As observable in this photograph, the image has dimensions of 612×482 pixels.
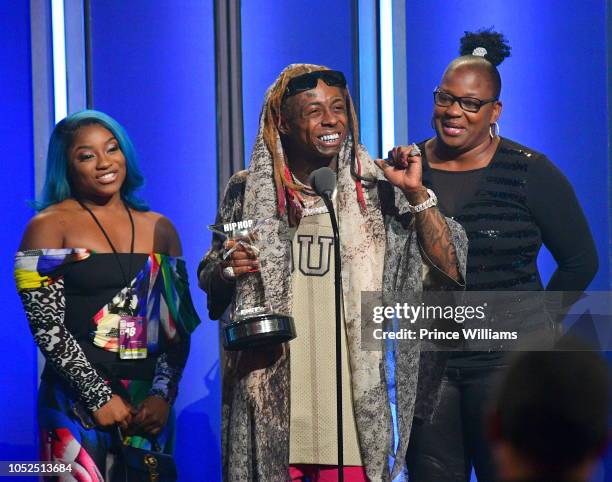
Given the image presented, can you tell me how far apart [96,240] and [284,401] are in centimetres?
89

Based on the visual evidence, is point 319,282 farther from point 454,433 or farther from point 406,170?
point 454,433

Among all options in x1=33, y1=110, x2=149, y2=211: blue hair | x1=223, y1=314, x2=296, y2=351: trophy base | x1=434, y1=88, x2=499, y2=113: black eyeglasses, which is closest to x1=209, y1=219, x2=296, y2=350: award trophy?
x1=223, y1=314, x2=296, y2=351: trophy base

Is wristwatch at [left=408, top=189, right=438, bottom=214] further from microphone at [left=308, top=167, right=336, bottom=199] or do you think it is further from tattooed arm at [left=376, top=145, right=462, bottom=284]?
microphone at [left=308, top=167, right=336, bottom=199]

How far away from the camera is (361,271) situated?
3.34 metres

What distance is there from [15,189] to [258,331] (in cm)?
177

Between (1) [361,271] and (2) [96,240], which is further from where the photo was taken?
(2) [96,240]

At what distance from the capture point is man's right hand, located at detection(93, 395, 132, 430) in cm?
345

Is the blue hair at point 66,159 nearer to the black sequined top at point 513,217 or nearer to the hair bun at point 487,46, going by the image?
the black sequined top at point 513,217

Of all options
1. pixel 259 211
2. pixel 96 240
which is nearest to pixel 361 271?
pixel 259 211

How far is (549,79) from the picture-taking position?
421cm

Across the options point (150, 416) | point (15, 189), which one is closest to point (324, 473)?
point (150, 416)

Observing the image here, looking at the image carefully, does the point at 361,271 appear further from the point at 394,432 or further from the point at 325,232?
the point at 394,432

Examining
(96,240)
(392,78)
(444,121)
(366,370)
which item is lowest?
(366,370)

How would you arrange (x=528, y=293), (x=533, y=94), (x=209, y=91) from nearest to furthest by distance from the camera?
(x=528, y=293) < (x=533, y=94) < (x=209, y=91)
